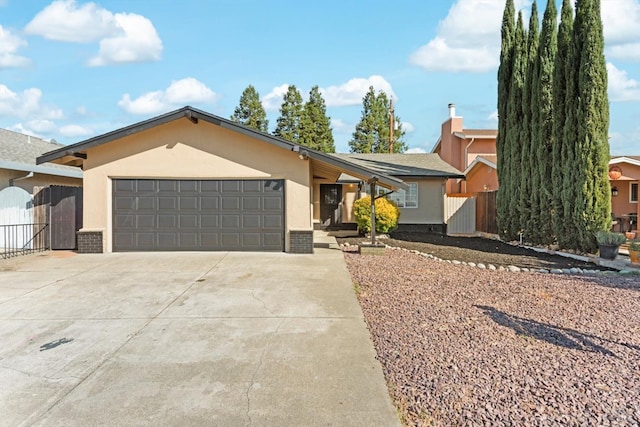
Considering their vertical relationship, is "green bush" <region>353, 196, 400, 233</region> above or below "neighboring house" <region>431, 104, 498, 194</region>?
below

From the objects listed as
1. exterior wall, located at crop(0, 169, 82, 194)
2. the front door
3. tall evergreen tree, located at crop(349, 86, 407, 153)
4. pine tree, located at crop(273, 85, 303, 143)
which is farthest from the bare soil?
tall evergreen tree, located at crop(349, 86, 407, 153)

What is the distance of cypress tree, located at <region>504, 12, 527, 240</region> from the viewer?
47.0ft

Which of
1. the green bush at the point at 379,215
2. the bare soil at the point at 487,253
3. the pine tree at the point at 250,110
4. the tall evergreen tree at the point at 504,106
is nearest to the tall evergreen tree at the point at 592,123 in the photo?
the bare soil at the point at 487,253

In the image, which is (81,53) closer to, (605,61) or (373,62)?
(373,62)

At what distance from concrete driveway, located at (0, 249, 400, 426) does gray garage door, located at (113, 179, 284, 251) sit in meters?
3.31

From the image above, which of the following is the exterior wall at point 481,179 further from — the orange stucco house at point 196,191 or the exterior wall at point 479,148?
the orange stucco house at point 196,191

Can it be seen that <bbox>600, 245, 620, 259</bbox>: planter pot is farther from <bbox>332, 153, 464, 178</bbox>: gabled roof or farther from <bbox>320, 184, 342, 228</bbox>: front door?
<bbox>320, 184, 342, 228</bbox>: front door

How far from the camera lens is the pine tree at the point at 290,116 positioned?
31469 mm

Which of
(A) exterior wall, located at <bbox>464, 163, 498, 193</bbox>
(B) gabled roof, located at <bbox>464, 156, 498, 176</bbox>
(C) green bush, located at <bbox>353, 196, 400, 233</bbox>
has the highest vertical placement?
(B) gabled roof, located at <bbox>464, 156, 498, 176</bbox>

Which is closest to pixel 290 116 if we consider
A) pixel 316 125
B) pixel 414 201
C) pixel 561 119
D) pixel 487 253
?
pixel 316 125

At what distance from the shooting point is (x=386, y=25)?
13.5m

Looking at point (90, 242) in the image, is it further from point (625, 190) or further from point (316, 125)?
point (316, 125)

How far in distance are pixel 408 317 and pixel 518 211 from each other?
35.0 feet

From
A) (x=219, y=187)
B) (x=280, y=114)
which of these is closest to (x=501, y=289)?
(x=219, y=187)
